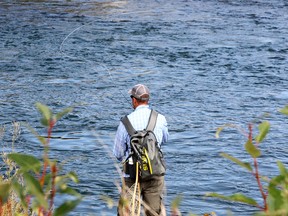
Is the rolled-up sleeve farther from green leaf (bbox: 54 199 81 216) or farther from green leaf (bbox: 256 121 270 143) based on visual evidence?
green leaf (bbox: 54 199 81 216)

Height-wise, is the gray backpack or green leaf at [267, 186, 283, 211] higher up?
green leaf at [267, 186, 283, 211]

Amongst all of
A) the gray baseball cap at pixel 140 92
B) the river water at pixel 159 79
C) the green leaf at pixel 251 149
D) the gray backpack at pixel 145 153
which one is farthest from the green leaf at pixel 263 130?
the river water at pixel 159 79

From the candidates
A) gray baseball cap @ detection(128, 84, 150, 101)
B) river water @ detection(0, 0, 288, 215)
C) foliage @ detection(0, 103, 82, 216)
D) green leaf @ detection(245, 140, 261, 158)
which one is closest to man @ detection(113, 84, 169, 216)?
gray baseball cap @ detection(128, 84, 150, 101)

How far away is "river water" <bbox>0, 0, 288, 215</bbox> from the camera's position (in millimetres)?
10820

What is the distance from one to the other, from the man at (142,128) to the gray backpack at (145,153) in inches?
2.0

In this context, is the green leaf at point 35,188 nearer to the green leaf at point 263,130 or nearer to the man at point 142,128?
the green leaf at point 263,130

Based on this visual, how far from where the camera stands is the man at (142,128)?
21.2ft

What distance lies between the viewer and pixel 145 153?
20.5 ft

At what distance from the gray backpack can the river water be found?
2534 mm

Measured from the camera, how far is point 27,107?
1362cm

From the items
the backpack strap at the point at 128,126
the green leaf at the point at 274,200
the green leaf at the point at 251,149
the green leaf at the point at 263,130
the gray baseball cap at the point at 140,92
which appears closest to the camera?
the green leaf at the point at 274,200

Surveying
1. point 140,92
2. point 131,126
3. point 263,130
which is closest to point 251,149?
point 263,130

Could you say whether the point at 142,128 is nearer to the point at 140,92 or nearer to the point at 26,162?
the point at 140,92

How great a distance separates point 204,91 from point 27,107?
342 cm
